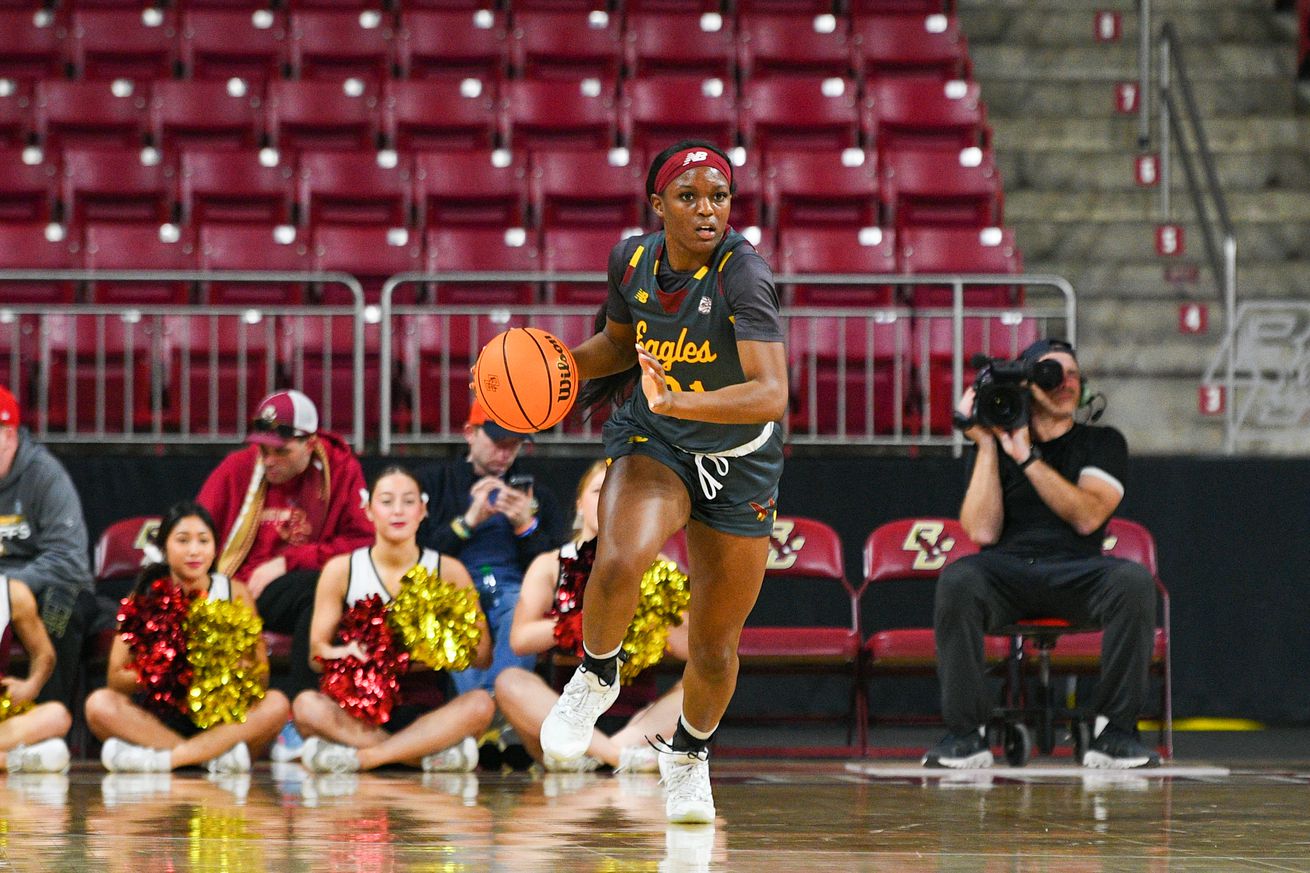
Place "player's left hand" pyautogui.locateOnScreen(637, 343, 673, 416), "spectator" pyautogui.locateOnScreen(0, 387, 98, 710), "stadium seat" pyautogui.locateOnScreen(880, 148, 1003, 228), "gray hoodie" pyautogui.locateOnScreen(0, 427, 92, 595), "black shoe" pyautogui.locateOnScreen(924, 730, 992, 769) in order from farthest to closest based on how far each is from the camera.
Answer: "stadium seat" pyautogui.locateOnScreen(880, 148, 1003, 228), "gray hoodie" pyautogui.locateOnScreen(0, 427, 92, 595), "spectator" pyautogui.locateOnScreen(0, 387, 98, 710), "black shoe" pyautogui.locateOnScreen(924, 730, 992, 769), "player's left hand" pyautogui.locateOnScreen(637, 343, 673, 416)

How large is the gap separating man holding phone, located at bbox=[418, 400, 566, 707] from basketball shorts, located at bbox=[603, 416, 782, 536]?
9.56 feet

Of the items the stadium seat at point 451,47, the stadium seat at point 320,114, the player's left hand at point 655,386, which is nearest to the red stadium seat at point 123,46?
the stadium seat at point 320,114

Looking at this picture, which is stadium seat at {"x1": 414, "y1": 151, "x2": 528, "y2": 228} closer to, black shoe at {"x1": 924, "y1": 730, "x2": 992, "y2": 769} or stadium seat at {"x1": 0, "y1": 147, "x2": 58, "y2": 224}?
stadium seat at {"x1": 0, "y1": 147, "x2": 58, "y2": 224}

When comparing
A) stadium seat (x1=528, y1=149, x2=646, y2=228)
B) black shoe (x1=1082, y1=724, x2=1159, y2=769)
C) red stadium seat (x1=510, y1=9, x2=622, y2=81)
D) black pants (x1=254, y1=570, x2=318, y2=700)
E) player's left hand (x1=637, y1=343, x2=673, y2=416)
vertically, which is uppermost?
red stadium seat (x1=510, y1=9, x2=622, y2=81)

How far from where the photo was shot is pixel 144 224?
35.6ft

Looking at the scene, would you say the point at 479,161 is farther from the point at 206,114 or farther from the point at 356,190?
the point at 206,114

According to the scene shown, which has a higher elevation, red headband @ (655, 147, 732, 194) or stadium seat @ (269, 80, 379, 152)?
stadium seat @ (269, 80, 379, 152)

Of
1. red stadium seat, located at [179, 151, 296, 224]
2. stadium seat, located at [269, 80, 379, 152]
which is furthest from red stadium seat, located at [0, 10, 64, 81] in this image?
red stadium seat, located at [179, 151, 296, 224]

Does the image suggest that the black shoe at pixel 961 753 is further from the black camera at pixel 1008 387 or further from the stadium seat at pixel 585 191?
the stadium seat at pixel 585 191

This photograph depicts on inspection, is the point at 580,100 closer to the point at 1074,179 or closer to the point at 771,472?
the point at 1074,179

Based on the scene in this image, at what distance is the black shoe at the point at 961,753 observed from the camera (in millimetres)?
7000

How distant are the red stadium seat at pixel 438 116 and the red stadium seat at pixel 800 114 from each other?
1.65 m

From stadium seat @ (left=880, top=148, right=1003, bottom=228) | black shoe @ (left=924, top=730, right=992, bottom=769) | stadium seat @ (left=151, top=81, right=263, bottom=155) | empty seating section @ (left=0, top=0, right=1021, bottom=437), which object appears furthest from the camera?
stadium seat @ (left=151, top=81, right=263, bottom=155)

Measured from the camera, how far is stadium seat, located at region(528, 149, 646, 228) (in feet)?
36.0
